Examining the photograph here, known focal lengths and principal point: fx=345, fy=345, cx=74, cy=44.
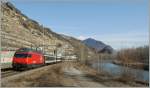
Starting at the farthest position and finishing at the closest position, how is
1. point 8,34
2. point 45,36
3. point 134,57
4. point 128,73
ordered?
point 45,36, point 8,34, point 134,57, point 128,73

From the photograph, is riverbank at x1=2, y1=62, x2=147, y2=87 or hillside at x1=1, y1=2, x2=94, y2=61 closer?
riverbank at x1=2, y1=62, x2=147, y2=87

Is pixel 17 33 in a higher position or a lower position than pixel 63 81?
higher

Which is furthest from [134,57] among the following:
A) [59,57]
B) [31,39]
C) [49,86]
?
[59,57]

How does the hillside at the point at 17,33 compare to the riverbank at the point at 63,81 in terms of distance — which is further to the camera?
the hillside at the point at 17,33

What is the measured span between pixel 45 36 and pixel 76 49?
39.3 m

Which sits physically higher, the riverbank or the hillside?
the hillside

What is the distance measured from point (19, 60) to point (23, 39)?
7.03 metres

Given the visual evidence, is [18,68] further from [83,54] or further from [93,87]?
[83,54]

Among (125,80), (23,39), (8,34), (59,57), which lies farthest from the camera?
(59,57)

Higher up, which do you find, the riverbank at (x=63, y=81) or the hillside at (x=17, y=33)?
the hillside at (x=17, y=33)

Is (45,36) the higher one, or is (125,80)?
(45,36)

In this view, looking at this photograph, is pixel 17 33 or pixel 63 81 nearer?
pixel 63 81

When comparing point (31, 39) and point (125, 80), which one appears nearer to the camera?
point (125, 80)

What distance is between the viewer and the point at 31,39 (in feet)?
153
